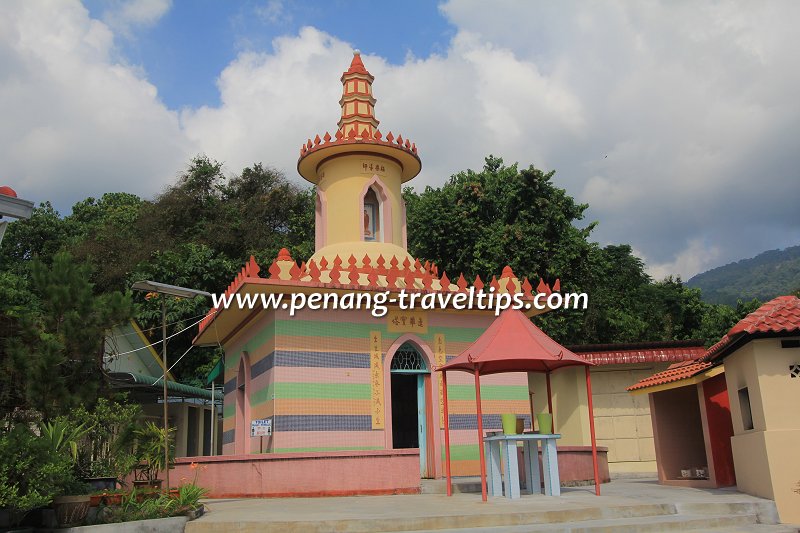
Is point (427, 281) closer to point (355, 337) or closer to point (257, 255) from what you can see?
point (355, 337)

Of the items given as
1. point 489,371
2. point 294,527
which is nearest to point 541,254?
point 489,371

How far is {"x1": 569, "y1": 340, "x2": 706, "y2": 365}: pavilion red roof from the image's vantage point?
19734 millimetres

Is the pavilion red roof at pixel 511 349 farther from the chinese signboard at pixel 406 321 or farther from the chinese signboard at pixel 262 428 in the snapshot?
the chinese signboard at pixel 262 428

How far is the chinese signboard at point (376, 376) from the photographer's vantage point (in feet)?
47.6

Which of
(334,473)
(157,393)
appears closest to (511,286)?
(334,473)

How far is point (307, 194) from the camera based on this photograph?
36.7 meters

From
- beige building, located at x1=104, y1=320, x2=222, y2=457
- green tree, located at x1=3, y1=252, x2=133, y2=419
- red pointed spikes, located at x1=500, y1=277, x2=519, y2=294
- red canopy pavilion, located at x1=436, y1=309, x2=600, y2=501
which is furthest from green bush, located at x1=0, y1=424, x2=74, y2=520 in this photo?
beige building, located at x1=104, y1=320, x2=222, y2=457

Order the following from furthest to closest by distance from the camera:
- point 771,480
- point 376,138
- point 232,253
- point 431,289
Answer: point 232,253
point 376,138
point 431,289
point 771,480

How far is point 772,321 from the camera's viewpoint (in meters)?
10.4

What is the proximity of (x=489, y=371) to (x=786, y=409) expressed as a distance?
4974mm

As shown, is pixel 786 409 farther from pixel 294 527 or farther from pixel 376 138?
pixel 376 138

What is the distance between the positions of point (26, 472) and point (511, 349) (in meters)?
7.30

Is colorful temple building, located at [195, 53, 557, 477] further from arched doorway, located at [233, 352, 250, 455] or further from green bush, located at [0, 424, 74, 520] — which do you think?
green bush, located at [0, 424, 74, 520]

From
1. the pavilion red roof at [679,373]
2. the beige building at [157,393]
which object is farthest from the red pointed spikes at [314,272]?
the beige building at [157,393]
